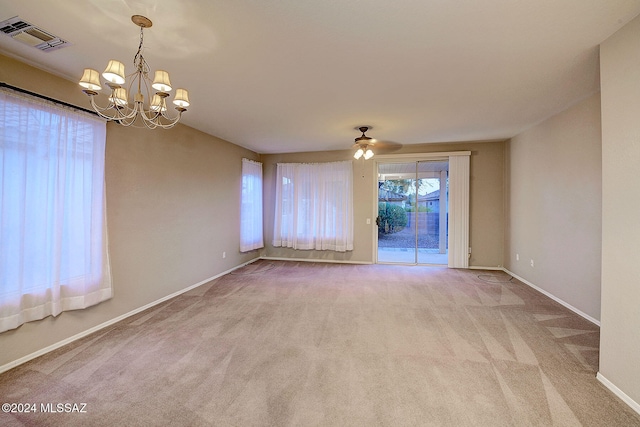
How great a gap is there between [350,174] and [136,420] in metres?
5.34

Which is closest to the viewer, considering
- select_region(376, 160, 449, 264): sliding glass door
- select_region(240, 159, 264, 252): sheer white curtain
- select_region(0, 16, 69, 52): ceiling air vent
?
select_region(0, 16, 69, 52): ceiling air vent

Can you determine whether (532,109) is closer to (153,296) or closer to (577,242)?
(577,242)

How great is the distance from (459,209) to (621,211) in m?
3.89

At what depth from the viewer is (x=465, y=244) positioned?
564cm

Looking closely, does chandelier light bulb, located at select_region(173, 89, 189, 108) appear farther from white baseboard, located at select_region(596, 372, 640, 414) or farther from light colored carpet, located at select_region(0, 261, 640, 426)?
white baseboard, located at select_region(596, 372, 640, 414)

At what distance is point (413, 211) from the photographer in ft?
20.1

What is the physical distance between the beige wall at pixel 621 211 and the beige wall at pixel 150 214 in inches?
188

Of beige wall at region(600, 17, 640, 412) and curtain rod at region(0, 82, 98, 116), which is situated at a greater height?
curtain rod at region(0, 82, 98, 116)

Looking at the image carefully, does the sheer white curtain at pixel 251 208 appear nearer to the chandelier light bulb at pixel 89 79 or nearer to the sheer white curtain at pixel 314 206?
the sheer white curtain at pixel 314 206

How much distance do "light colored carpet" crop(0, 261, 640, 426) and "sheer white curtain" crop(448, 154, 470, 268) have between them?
1884 mm

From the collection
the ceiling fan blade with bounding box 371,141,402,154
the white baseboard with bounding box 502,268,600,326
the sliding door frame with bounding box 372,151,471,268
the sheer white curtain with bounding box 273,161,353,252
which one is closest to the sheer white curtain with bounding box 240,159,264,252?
the sheer white curtain with bounding box 273,161,353,252

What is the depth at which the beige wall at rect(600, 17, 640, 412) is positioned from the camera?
5.84 ft

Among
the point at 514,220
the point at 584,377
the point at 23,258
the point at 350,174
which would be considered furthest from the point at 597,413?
Answer: the point at 350,174

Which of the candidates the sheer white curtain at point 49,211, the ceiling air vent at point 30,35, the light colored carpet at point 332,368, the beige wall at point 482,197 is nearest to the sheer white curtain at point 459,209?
the beige wall at point 482,197
